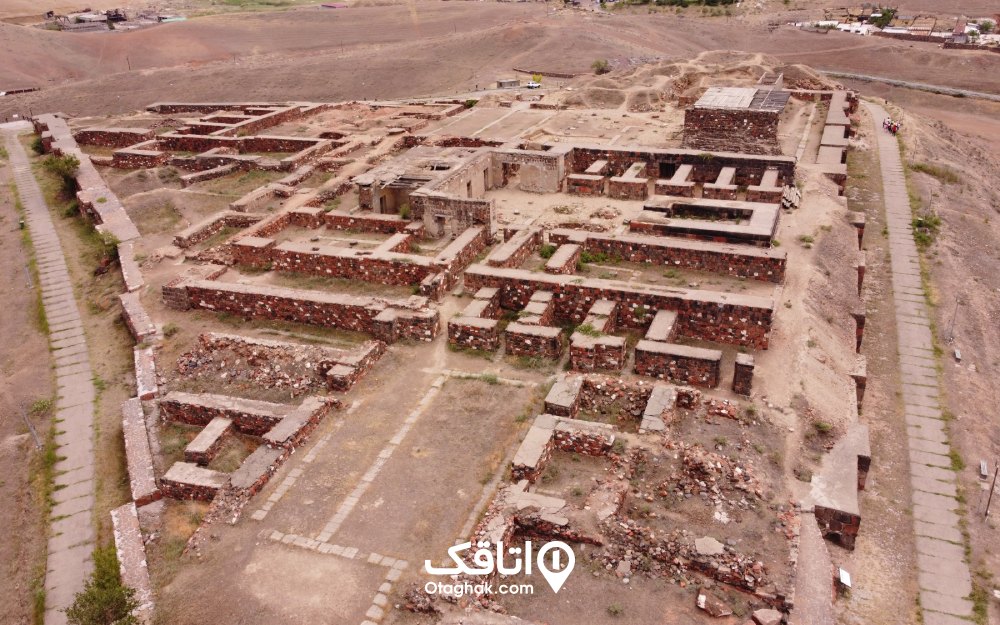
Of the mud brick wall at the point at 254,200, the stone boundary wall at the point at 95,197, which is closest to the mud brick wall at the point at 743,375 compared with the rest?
the mud brick wall at the point at 254,200

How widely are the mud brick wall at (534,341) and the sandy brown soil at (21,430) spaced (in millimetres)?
7807

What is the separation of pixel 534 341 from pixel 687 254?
5.05m

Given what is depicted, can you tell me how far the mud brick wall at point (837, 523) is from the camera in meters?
9.38

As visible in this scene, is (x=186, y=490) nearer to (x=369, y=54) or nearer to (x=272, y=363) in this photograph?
(x=272, y=363)

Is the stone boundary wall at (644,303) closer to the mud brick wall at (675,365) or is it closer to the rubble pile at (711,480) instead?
the mud brick wall at (675,365)

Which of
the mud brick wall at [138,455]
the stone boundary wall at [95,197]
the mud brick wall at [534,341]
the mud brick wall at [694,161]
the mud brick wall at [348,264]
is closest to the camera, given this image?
the mud brick wall at [138,455]

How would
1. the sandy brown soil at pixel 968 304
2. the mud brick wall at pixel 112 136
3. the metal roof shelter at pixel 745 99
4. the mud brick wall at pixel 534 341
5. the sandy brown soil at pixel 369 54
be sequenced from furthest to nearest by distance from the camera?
the sandy brown soil at pixel 369 54 < the mud brick wall at pixel 112 136 < the metal roof shelter at pixel 745 99 < the mud brick wall at pixel 534 341 < the sandy brown soil at pixel 968 304

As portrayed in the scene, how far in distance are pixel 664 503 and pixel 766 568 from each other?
155 cm

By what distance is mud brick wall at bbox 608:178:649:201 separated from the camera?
2077cm

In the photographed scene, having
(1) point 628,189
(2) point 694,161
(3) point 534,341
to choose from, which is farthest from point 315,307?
(2) point 694,161

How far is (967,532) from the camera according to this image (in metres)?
10.6

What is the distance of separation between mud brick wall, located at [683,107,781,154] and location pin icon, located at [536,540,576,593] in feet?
60.4

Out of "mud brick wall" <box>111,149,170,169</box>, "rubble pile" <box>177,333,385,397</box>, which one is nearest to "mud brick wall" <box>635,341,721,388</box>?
"rubble pile" <box>177,333,385,397</box>

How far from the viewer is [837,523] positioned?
9.45 m
